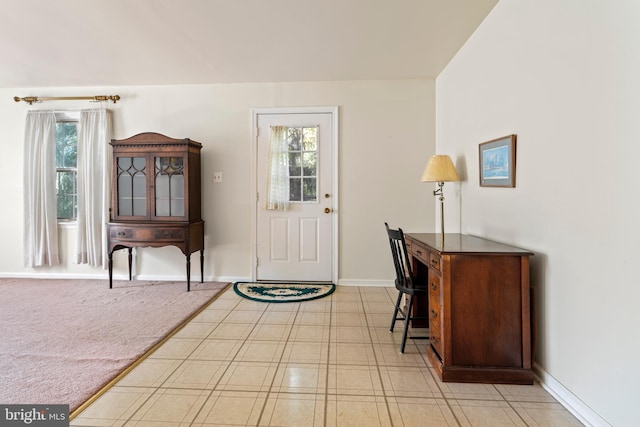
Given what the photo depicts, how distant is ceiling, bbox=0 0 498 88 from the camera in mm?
2307

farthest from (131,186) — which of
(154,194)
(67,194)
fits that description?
(67,194)

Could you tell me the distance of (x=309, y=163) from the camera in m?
3.76

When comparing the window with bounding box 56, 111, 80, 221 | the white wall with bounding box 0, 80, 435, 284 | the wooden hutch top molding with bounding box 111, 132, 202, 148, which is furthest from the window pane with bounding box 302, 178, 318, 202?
the window with bounding box 56, 111, 80, 221

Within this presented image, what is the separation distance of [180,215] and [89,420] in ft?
7.51

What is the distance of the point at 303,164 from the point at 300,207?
507 mm

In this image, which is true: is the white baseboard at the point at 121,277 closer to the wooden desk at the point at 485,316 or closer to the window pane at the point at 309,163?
the window pane at the point at 309,163

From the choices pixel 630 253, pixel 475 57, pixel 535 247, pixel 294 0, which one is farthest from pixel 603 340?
pixel 294 0

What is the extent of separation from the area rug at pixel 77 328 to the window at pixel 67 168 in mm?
887

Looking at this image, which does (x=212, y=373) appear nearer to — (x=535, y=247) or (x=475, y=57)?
(x=535, y=247)

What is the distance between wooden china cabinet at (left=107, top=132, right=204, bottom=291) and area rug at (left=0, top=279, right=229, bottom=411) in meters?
0.34

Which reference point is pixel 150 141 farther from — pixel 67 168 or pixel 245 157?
pixel 67 168

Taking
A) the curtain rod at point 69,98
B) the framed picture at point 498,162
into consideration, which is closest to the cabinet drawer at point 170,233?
the curtain rod at point 69,98

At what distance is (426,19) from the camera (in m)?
2.45

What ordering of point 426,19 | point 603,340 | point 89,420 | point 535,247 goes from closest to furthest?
point 603,340 < point 89,420 < point 535,247 < point 426,19
